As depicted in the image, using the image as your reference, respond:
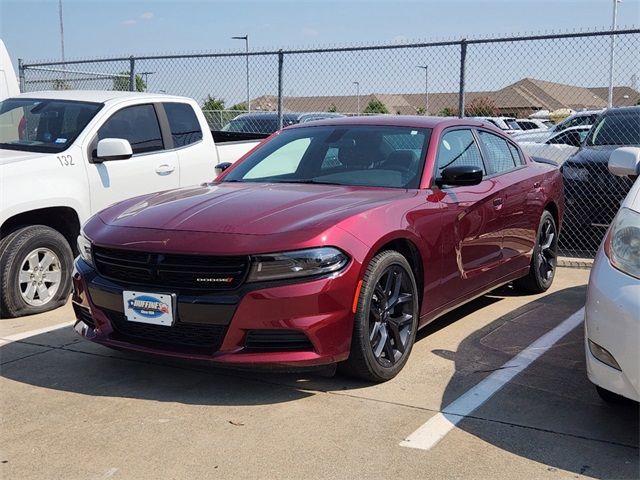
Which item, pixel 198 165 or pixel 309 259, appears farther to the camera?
pixel 198 165

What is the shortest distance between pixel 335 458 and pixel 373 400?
2.44 ft

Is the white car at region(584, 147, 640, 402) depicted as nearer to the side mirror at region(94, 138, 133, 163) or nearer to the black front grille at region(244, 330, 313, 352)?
the black front grille at region(244, 330, 313, 352)

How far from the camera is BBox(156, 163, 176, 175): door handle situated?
6.98 metres

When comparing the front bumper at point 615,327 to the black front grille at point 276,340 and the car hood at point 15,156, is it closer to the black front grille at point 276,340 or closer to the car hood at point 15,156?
the black front grille at point 276,340

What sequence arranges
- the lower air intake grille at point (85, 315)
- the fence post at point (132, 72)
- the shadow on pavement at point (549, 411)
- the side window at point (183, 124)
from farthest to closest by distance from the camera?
1. the fence post at point (132, 72)
2. the side window at point (183, 124)
3. the lower air intake grille at point (85, 315)
4. the shadow on pavement at point (549, 411)

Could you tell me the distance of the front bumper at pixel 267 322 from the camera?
3.79 metres

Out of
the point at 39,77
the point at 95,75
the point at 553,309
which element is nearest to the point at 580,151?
the point at 553,309

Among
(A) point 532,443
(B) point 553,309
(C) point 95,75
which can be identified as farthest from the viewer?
(C) point 95,75

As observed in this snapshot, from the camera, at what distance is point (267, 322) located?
12.5 feet

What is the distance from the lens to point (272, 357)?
12.6 feet

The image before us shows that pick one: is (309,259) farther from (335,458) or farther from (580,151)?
(580,151)

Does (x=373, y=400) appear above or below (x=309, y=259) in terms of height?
below

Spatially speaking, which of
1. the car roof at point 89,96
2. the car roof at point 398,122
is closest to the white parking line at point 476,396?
the car roof at point 398,122

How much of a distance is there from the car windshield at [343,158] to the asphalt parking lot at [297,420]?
3.86ft
